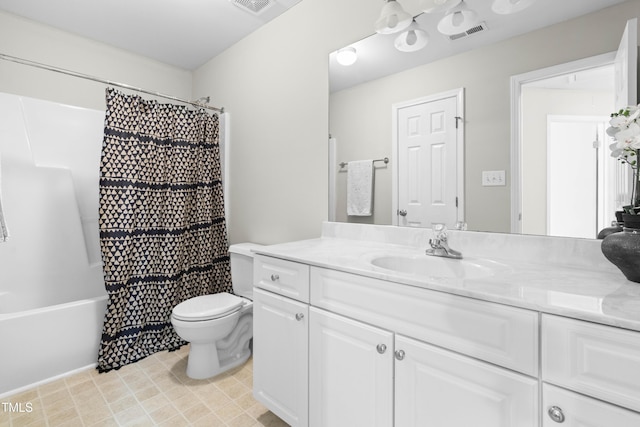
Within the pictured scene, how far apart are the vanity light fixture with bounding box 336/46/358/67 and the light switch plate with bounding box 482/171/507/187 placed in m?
0.99

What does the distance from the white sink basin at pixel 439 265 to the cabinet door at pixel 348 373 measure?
29 centimetres

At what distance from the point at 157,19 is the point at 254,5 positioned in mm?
771

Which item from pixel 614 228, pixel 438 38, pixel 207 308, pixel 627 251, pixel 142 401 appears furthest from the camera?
pixel 207 308

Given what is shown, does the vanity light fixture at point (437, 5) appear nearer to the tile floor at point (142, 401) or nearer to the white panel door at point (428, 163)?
the white panel door at point (428, 163)

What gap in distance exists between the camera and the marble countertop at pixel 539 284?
28.1 inches

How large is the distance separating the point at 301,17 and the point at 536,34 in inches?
56.7

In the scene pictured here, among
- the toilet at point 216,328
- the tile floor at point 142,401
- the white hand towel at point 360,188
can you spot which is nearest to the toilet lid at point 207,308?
the toilet at point 216,328

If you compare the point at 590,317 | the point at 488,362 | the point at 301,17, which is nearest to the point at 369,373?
the point at 488,362

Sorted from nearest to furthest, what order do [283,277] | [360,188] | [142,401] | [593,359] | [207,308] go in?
1. [593,359]
2. [283,277]
3. [142,401]
4. [360,188]
5. [207,308]

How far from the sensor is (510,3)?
1.31m

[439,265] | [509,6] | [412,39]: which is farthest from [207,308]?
[509,6]

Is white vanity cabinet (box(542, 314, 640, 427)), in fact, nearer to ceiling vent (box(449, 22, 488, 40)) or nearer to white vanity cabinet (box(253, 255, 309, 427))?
white vanity cabinet (box(253, 255, 309, 427))

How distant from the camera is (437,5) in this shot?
1.45 m

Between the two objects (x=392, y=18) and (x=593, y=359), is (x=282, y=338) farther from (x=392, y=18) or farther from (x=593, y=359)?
(x=392, y=18)
